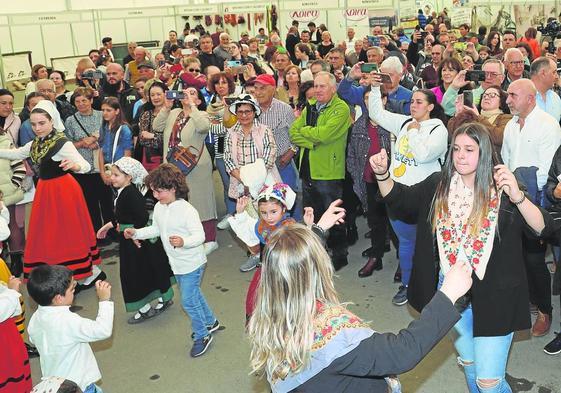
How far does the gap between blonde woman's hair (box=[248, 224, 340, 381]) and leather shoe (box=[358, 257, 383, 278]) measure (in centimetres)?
360

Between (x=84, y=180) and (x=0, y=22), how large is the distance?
23.9ft

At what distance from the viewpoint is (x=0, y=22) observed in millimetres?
12023

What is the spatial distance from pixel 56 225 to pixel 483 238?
3743 mm

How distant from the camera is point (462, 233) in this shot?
2.96 metres

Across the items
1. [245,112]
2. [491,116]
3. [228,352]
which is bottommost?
[228,352]

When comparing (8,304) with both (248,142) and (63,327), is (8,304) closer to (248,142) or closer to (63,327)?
(63,327)

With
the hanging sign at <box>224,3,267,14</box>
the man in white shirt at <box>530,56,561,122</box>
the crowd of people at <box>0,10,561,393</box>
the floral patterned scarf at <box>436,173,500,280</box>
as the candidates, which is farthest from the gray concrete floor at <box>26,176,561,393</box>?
the hanging sign at <box>224,3,267,14</box>

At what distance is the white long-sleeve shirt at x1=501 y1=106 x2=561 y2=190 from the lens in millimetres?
4266

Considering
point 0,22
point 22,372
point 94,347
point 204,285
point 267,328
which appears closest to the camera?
point 267,328

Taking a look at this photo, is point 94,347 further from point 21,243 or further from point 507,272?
point 507,272

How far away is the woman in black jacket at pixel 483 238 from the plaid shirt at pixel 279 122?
9.88ft

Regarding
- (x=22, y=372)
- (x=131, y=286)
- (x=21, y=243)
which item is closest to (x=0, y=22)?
(x=21, y=243)

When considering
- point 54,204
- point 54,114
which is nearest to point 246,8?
point 54,114

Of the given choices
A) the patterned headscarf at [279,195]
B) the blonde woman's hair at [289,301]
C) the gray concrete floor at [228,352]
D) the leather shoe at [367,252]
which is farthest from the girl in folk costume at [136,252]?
the blonde woman's hair at [289,301]
